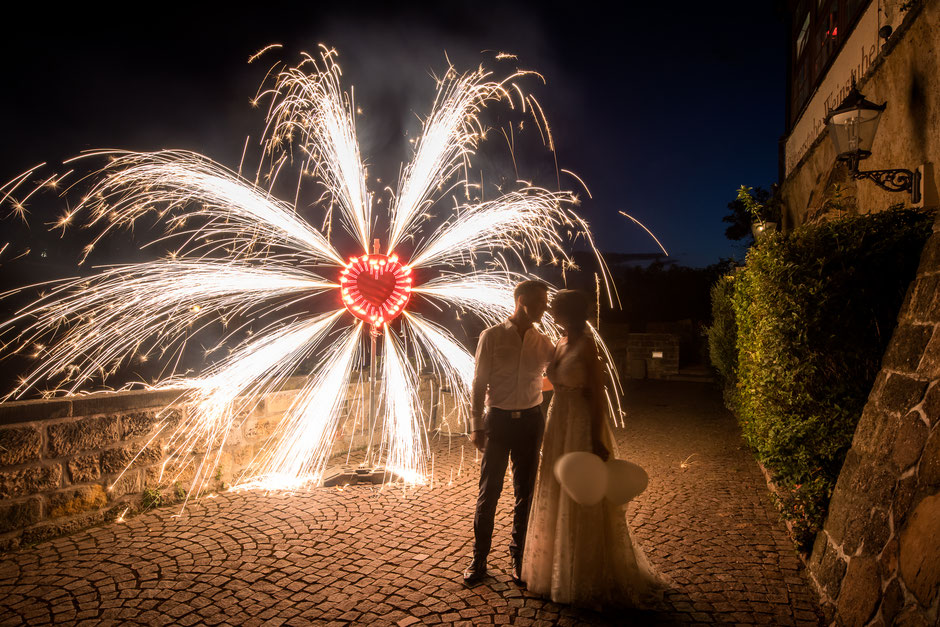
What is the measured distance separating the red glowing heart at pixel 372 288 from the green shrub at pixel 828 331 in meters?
3.84

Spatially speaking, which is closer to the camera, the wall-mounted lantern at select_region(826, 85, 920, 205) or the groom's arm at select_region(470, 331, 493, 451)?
the groom's arm at select_region(470, 331, 493, 451)

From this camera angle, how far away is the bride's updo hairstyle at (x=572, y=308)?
355cm

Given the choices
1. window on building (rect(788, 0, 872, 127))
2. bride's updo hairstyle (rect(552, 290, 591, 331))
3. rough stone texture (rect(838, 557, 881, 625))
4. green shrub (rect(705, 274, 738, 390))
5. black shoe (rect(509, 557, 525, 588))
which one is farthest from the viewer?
green shrub (rect(705, 274, 738, 390))

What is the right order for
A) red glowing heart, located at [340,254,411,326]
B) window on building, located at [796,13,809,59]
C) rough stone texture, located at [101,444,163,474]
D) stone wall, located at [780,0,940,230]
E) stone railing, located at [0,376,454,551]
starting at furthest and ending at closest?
window on building, located at [796,13,809,59]
red glowing heart, located at [340,254,411,326]
stone wall, located at [780,0,940,230]
rough stone texture, located at [101,444,163,474]
stone railing, located at [0,376,454,551]

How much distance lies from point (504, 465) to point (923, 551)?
7.73 feet

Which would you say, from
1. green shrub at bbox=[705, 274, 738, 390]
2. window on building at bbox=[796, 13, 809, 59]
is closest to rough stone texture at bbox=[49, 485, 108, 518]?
green shrub at bbox=[705, 274, 738, 390]

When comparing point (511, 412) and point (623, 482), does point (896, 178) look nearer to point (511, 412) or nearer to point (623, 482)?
point (623, 482)

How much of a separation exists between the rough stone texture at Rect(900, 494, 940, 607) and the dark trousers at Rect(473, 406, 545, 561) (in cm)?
214

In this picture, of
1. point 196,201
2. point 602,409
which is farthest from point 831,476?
point 196,201

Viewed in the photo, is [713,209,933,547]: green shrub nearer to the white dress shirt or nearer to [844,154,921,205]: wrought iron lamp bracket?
[844,154,921,205]: wrought iron lamp bracket

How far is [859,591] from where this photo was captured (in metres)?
3.03

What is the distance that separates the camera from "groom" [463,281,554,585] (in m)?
3.82

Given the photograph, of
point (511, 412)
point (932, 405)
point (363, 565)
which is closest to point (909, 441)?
point (932, 405)

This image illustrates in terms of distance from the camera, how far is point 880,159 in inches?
268
